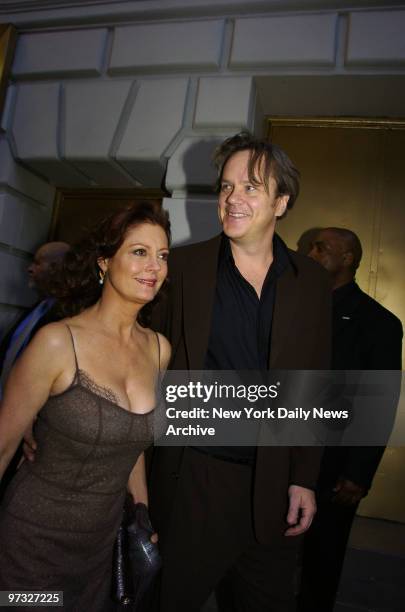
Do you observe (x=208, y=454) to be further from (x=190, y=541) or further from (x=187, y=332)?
(x=187, y=332)

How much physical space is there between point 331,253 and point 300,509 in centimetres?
165

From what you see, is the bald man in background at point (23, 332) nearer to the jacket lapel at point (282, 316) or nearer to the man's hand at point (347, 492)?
the jacket lapel at point (282, 316)

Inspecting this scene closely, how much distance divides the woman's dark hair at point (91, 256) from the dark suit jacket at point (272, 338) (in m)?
0.23

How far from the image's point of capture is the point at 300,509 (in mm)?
1680

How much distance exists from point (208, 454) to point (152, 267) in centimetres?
74

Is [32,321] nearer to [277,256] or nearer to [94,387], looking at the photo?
[94,387]

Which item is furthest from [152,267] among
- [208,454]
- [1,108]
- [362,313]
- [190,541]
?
[1,108]

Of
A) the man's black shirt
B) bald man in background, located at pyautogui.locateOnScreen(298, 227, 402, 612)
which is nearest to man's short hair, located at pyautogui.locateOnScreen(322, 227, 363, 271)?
bald man in background, located at pyautogui.locateOnScreen(298, 227, 402, 612)

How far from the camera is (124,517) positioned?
1.49 m

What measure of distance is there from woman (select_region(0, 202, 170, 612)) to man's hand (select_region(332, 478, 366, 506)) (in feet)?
4.36

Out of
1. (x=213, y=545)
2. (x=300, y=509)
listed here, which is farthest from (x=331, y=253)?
(x=213, y=545)

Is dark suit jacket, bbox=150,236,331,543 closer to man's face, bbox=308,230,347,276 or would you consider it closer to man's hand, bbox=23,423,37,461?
man's hand, bbox=23,423,37,461

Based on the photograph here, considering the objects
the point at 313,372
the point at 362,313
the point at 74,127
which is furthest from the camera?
the point at 74,127

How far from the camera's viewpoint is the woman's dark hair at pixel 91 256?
1493mm
